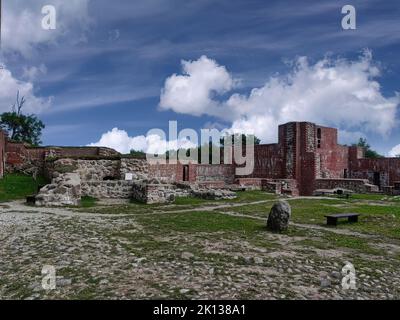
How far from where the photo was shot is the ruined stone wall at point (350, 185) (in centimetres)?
2725

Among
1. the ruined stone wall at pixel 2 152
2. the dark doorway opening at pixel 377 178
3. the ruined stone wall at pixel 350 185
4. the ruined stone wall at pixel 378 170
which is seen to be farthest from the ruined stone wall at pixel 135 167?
the dark doorway opening at pixel 377 178

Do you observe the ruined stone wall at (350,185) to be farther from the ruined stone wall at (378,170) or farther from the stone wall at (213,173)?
the stone wall at (213,173)

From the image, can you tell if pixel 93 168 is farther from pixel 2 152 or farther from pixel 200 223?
pixel 200 223

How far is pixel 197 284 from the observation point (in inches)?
182

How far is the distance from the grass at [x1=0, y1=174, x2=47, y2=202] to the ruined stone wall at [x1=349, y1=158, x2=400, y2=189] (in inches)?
1199

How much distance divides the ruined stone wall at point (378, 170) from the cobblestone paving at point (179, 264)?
30.4 metres

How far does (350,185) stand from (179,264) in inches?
1001

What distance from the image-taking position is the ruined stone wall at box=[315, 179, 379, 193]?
27.2 meters

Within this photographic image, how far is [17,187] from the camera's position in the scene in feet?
55.9

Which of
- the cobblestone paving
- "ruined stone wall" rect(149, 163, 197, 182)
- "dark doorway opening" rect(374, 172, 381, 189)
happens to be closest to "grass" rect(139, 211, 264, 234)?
the cobblestone paving

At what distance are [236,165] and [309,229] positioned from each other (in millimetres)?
26716

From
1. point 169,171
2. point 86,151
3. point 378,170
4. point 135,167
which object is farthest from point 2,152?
point 378,170
